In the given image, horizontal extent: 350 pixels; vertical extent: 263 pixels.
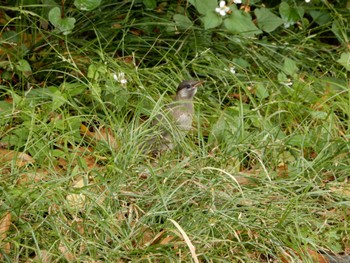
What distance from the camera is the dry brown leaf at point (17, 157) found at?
5328 mm

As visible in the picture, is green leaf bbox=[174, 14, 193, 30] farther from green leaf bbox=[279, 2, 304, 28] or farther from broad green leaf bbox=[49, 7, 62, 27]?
broad green leaf bbox=[49, 7, 62, 27]

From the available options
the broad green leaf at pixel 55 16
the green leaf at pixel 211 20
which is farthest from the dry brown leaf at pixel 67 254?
the green leaf at pixel 211 20

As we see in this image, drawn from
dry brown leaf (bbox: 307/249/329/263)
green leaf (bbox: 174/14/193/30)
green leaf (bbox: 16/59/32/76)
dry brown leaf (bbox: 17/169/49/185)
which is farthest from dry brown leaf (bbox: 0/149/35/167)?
green leaf (bbox: 174/14/193/30)

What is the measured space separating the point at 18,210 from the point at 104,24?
251 centimetres

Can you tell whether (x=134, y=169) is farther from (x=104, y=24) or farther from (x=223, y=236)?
(x=104, y=24)

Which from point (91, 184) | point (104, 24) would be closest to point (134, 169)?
point (91, 184)

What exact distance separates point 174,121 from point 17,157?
3.25ft

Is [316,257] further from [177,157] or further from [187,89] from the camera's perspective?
[187,89]

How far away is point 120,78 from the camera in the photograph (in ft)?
20.8

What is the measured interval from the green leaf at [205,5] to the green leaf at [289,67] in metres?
0.65

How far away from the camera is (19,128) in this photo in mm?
5691

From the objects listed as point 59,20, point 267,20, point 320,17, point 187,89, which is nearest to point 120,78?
point 187,89

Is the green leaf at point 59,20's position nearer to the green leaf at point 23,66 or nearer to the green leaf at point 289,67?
the green leaf at point 23,66

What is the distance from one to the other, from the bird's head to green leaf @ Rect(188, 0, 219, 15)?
58 centimetres
